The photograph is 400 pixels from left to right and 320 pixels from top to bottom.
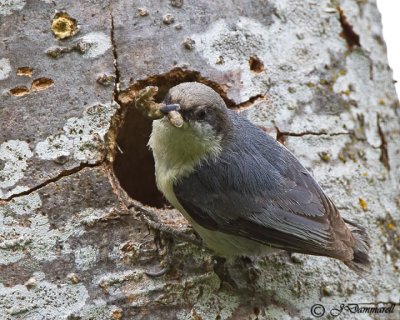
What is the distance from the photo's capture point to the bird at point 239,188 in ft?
8.94

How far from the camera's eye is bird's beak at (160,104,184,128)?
261 cm

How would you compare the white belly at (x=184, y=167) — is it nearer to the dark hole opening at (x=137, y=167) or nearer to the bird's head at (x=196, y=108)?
the bird's head at (x=196, y=108)

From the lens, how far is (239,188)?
280 cm

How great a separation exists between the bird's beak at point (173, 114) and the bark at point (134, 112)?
0.29 m

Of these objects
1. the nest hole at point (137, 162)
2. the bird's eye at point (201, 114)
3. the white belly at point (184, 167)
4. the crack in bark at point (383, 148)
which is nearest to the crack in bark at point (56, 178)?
the white belly at point (184, 167)

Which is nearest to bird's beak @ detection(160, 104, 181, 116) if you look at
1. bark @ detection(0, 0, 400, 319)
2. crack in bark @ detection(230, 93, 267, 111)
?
bark @ detection(0, 0, 400, 319)

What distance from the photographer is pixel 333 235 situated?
272 cm

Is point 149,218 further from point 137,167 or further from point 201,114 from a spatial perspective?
point 137,167

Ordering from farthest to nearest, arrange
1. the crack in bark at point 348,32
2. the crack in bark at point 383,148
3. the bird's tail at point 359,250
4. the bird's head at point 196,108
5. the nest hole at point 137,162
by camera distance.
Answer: the nest hole at point 137,162
the crack in bark at point 348,32
the crack in bark at point 383,148
the bird's tail at point 359,250
the bird's head at point 196,108

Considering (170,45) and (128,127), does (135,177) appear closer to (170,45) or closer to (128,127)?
(128,127)

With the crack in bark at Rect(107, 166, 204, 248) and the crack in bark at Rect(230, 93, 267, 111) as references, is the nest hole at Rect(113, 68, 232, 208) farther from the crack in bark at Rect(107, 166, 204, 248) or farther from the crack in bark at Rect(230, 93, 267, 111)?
the crack in bark at Rect(107, 166, 204, 248)

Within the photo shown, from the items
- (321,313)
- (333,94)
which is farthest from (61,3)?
(321,313)

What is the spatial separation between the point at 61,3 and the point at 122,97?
481 millimetres

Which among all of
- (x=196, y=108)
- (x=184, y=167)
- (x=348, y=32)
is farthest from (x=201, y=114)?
(x=348, y=32)
